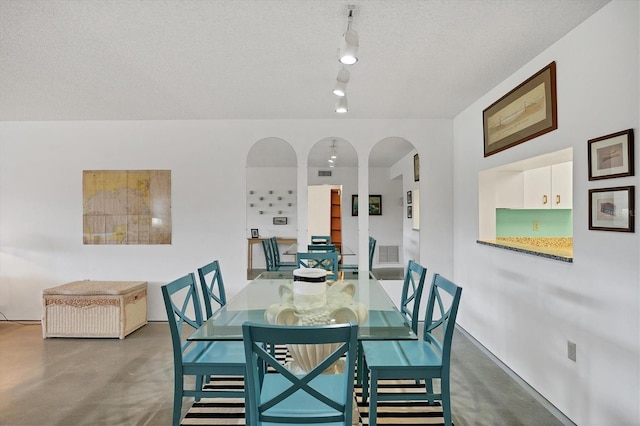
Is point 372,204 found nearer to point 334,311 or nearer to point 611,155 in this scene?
point 334,311

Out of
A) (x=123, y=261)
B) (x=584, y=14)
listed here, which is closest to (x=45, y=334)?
(x=123, y=261)

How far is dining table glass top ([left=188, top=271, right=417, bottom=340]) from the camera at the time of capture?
197 cm

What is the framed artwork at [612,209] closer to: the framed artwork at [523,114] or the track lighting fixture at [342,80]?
the framed artwork at [523,114]

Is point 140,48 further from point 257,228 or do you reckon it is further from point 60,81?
point 257,228

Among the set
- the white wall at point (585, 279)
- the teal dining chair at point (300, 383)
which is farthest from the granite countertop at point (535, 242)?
the teal dining chair at point (300, 383)

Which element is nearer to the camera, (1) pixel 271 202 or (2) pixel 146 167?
(2) pixel 146 167

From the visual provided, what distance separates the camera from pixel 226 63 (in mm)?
2861

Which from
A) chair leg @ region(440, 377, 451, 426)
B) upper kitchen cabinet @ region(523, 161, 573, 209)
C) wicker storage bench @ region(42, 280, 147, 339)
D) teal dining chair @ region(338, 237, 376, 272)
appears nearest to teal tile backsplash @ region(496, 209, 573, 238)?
upper kitchen cabinet @ region(523, 161, 573, 209)

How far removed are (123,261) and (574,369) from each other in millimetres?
4501

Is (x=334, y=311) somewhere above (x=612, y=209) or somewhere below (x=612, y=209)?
below

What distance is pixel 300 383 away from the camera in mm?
1502

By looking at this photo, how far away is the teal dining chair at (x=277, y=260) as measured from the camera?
4590 mm

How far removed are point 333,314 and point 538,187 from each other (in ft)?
8.38

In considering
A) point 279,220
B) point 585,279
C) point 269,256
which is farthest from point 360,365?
point 279,220
